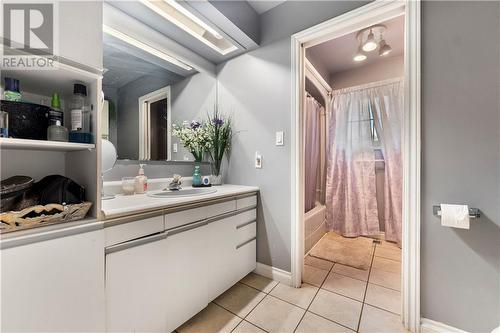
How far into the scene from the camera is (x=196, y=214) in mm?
1265

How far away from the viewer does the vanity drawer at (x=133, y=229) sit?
34.8 inches

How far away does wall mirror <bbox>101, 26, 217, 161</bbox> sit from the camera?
1.43 metres

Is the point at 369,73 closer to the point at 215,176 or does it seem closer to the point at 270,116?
the point at 270,116

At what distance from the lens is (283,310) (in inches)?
55.1

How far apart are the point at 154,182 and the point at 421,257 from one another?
1915mm

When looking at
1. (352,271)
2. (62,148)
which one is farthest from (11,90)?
(352,271)

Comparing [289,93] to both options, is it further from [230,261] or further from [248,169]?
[230,261]

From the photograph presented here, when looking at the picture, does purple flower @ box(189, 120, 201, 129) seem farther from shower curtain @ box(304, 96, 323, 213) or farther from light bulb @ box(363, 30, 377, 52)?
light bulb @ box(363, 30, 377, 52)

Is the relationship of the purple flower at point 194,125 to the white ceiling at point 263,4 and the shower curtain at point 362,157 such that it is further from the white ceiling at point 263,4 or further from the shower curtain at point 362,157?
the shower curtain at point 362,157

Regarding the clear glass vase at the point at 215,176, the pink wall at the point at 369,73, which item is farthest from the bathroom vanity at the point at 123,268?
the pink wall at the point at 369,73

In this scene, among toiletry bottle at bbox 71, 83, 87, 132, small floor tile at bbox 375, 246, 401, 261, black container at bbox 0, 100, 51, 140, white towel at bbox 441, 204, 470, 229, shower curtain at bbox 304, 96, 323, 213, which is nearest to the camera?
black container at bbox 0, 100, 51, 140

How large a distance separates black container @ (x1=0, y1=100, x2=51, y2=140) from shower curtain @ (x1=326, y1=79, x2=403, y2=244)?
9.27ft

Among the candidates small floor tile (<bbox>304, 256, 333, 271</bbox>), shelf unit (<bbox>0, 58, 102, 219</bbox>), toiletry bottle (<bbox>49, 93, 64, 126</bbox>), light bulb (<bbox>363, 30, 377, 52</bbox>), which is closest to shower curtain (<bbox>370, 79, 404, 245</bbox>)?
light bulb (<bbox>363, 30, 377, 52</bbox>)

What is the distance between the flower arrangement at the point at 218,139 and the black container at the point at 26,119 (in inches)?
48.4
